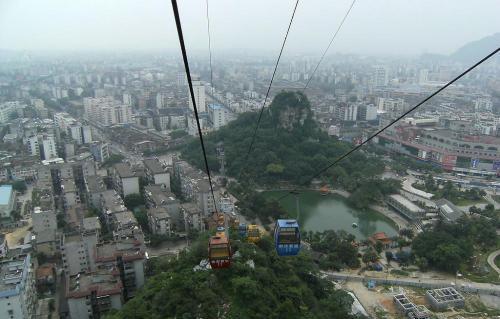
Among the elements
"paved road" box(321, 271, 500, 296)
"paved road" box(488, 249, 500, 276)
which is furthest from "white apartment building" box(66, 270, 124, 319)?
"paved road" box(488, 249, 500, 276)

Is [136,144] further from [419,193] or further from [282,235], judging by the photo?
[282,235]

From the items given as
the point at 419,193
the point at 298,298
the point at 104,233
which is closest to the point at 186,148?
the point at 104,233

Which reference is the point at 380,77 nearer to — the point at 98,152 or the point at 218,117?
the point at 218,117

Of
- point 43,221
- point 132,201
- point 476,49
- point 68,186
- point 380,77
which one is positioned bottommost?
point 132,201

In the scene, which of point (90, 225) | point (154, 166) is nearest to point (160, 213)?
point (90, 225)

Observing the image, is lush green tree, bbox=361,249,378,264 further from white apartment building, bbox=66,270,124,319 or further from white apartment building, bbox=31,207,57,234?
white apartment building, bbox=31,207,57,234

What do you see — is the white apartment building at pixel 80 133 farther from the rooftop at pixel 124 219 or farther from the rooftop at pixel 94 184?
the rooftop at pixel 124 219
